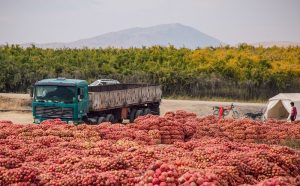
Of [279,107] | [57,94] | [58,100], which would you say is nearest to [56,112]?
[58,100]

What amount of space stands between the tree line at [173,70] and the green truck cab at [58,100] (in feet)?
110

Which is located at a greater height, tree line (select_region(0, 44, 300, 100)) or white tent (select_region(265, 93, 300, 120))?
tree line (select_region(0, 44, 300, 100))

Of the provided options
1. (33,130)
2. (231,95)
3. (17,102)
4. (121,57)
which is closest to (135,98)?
(17,102)

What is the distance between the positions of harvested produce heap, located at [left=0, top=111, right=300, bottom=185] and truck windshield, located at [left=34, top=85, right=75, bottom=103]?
41.3 ft

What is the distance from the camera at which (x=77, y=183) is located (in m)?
7.37

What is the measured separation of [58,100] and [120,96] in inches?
249

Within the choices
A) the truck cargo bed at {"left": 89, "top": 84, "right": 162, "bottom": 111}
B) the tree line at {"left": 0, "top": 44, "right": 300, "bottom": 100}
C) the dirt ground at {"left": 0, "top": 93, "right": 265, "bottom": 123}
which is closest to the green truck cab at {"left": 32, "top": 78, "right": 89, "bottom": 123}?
the truck cargo bed at {"left": 89, "top": 84, "right": 162, "bottom": 111}

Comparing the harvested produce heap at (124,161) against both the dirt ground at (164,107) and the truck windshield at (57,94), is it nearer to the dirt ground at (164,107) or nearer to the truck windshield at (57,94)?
the truck windshield at (57,94)

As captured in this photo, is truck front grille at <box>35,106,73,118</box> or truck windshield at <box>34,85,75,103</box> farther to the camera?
truck windshield at <box>34,85,75,103</box>

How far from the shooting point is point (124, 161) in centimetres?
869

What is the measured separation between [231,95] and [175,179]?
5373cm

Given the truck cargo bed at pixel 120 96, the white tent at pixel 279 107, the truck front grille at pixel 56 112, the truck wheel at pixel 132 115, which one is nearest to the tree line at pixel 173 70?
the truck cargo bed at pixel 120 96

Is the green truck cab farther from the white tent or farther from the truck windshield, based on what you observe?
the white tent

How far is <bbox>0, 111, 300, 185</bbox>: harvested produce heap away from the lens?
23.4ft
